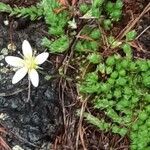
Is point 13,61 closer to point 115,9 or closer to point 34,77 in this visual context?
point 34,77

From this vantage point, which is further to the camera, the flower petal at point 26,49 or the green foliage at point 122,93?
the flower petal at point 26,49

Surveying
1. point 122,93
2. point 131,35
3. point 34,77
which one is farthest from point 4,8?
point 122,93

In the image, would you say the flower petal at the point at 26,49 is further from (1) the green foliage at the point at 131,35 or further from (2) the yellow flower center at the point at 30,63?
(1) the green foliage at the point at 131,35

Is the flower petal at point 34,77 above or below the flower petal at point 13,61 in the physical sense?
below

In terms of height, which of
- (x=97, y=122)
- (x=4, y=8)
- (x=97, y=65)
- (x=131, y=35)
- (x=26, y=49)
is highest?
(x=4, y=8)

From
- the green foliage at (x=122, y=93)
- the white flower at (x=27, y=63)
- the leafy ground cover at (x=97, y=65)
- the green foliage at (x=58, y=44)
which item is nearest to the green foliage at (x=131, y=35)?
the leafy ground cover at (x=97, y=65)

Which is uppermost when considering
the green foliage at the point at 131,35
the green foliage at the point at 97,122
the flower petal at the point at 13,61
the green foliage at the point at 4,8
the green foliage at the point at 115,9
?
the green foliage at the point at 4,8

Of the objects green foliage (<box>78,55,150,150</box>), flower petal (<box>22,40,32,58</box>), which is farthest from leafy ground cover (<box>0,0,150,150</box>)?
flower petal (<box>22,40,32,58</box>)
